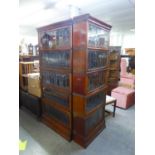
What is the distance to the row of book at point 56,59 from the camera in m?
2.38

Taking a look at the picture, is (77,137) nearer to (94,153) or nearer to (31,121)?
(94,153)

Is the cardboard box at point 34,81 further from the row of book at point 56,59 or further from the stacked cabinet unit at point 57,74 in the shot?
the row of book at point 56,59

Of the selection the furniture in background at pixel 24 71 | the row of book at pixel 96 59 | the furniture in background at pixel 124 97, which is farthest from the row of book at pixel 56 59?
the furniture in background at pixel 124 97

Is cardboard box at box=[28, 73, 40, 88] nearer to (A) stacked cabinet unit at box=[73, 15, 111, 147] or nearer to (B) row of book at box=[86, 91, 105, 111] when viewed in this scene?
(A) stacked cabinet unit at box=[73, 15, 111, 147]

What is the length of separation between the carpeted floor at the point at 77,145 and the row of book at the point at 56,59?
1259 millimetres

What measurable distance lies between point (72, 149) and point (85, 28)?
1.82 m

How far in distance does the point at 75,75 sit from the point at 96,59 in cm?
44

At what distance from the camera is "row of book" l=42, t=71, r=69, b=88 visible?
8.03ft

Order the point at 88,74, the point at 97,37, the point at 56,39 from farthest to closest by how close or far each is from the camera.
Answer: the point at 56,39 < the point at 97,37 < the point at 88,74

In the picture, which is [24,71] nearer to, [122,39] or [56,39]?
[56,39]

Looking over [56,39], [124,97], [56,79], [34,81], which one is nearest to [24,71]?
[34,81]

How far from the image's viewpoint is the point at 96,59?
238 centimetres
